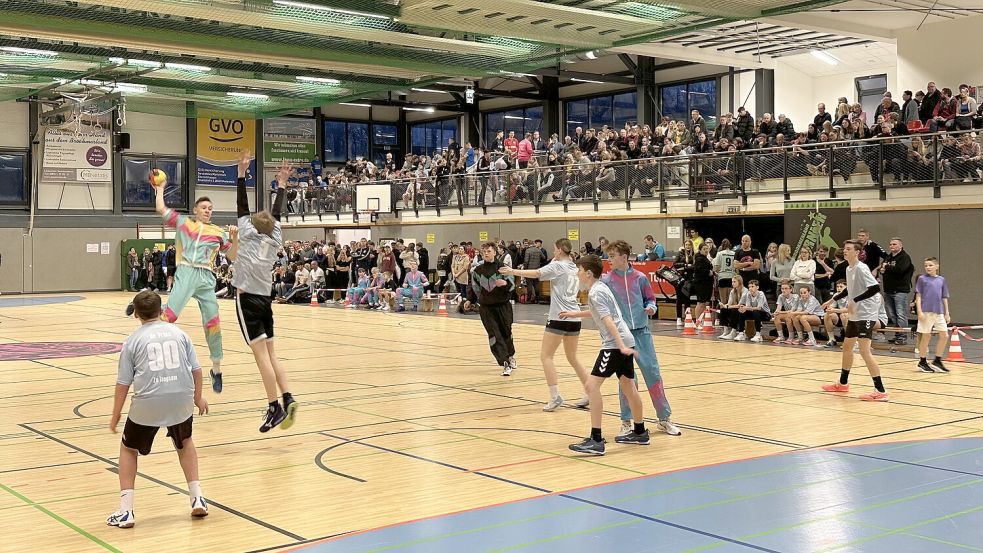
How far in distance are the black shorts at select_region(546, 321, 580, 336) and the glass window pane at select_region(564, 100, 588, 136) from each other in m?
34.9

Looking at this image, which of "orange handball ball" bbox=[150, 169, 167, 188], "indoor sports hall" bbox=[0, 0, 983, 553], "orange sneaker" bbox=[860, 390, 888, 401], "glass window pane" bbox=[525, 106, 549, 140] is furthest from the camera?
"glass window pane" bbox=[525, 106, 549, 140]

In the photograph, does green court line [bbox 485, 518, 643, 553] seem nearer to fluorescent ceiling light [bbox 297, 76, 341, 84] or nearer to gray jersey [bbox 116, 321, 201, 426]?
gray jersey [bbox 116, 321, 201, 426]

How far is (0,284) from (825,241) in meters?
35.1

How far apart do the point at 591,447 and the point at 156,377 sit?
4.22 m

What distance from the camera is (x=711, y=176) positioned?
27.0m

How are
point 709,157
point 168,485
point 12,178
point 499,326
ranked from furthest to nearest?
point 12,178 < point 709,157 < point 499,326 < point 168,485

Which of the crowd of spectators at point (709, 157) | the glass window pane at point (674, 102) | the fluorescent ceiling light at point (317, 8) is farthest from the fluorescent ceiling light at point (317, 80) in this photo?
the glass window pane at point (674, 102)

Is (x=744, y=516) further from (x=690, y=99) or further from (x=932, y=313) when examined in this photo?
(x=690, y=99)

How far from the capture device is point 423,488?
810cm

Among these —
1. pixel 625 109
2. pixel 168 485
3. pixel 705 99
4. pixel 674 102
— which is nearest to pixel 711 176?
pixel 705 99

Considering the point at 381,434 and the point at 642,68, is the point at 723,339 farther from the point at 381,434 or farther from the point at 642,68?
the point at 642,68

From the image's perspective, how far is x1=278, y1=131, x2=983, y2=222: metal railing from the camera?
22406 millimetres

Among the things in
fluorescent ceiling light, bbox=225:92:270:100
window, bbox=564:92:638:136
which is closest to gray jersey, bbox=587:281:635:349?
fluorescent ceiling light, bbox=225:92:270:100

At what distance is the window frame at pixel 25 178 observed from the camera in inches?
1713
